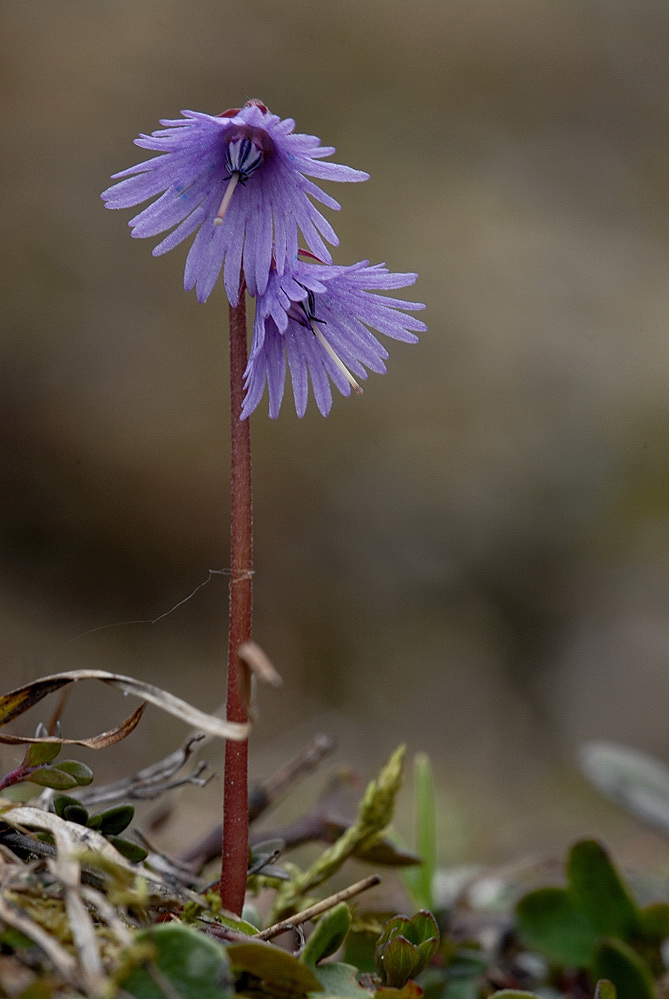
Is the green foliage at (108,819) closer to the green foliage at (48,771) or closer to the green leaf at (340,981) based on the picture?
the green foliage at (48,771)

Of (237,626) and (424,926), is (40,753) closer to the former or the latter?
(237,626)

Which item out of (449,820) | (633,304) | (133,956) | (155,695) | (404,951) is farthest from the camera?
(633,304)

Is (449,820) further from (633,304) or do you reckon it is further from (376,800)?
(633,304)

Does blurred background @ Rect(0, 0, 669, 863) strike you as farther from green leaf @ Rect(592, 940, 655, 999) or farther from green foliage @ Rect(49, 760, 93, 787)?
green foliage @ Rect(49, 760, 93, 787)

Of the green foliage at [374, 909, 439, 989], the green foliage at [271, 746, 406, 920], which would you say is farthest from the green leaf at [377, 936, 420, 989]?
the green foliage at [271, 746, 406, 920]

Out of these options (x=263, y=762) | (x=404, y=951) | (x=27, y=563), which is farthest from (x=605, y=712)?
(x=404, y=951)

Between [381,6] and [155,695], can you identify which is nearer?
[155,695]

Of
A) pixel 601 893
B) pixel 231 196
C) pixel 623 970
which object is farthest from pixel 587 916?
pixel 231 196
